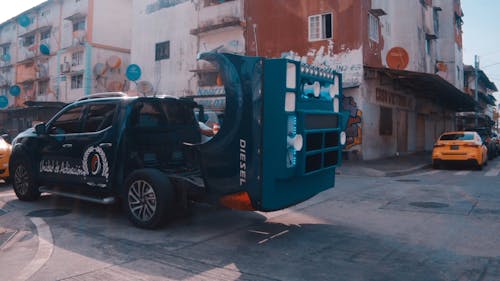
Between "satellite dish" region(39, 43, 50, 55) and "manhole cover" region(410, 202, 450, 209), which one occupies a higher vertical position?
"satellite dish" region(39, 43, 50, 55)

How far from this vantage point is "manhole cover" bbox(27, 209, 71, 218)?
6738 millimetres

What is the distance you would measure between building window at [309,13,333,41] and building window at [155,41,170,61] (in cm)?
1176

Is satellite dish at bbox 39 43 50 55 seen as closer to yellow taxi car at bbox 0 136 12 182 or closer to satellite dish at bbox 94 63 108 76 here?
satellite dish at bbox 94 63 108 76

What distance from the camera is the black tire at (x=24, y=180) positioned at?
7648mm

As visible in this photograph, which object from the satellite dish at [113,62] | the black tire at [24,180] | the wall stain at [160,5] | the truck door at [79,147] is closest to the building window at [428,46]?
the wall stain at [160,5]

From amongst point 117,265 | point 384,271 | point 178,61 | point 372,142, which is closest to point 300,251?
point 384,271

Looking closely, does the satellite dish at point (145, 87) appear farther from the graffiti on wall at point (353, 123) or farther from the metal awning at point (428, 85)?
the metal awning at point (428, 85)

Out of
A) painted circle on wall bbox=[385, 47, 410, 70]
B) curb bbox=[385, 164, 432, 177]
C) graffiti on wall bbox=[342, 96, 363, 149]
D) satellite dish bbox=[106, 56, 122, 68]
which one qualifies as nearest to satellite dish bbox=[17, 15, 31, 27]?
satellite dish bbox=[106, 56, 122, 68]

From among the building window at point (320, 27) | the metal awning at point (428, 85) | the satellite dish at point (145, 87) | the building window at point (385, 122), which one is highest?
the building window at point (320, 27)

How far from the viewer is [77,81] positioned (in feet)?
116

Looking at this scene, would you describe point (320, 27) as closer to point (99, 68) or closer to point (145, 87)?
point (145, 87)

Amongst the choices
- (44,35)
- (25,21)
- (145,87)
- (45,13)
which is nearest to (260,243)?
(145,87)

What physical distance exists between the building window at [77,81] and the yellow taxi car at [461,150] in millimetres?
28467

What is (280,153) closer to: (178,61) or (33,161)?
(33,161)
